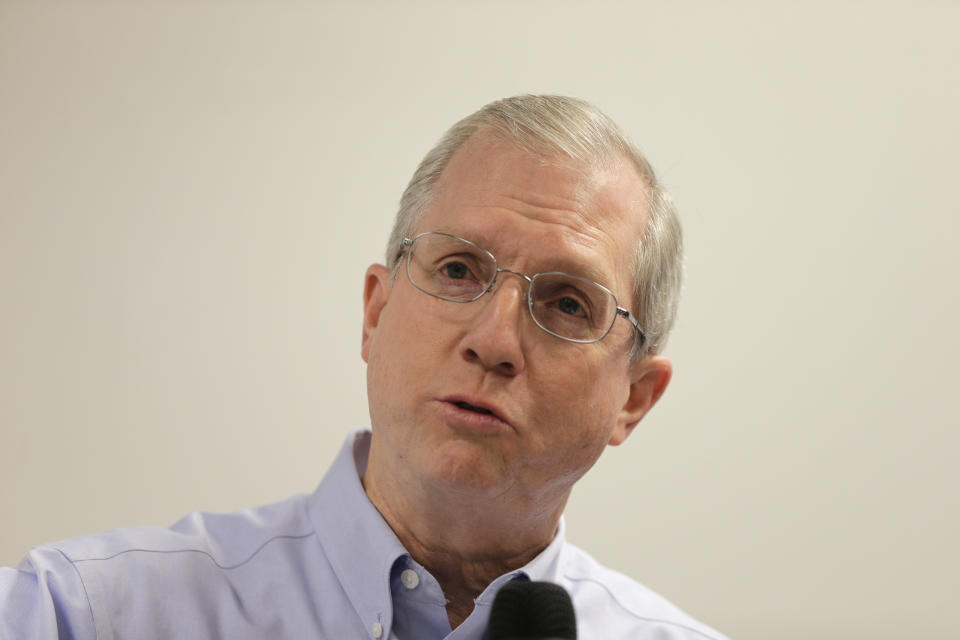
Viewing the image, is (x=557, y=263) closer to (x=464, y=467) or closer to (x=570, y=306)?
(x=570, y=306)

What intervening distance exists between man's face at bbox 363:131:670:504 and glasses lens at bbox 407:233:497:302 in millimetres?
20

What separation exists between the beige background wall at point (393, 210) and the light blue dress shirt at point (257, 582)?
0.87 metres

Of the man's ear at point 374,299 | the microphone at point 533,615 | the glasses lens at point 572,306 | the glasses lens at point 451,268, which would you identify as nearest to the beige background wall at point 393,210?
the man's ear at point 374,299

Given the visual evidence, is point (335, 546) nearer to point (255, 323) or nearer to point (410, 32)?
point (255, 323)

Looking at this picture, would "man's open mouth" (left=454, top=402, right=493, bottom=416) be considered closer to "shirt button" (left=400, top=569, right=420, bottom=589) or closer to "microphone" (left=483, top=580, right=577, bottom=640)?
"shirt button" (left=400, top=569, right=420, bottom=589)

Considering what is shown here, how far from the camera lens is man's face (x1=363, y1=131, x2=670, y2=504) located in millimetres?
1538

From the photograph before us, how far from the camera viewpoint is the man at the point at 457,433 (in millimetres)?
1531

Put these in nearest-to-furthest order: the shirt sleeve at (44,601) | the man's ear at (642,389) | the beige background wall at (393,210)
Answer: the shirt sleeve at (44,601)
the man's ear at (642,389)
the beige background wall at (393,210)

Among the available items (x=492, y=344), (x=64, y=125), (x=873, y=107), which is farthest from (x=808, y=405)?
(x=64, y=125)

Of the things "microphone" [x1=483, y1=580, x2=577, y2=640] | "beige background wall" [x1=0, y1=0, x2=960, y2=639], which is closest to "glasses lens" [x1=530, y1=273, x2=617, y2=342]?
"microphone" [x1=483, y1=580, x2=577, y2=640]

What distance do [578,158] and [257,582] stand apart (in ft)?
3.31

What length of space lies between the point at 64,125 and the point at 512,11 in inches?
55.5

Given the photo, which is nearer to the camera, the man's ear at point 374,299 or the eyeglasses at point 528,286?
the eyeglasses at point 528,286

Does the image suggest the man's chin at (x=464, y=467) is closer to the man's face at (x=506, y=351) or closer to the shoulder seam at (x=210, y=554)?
the man's face at (x=506, y=351)
